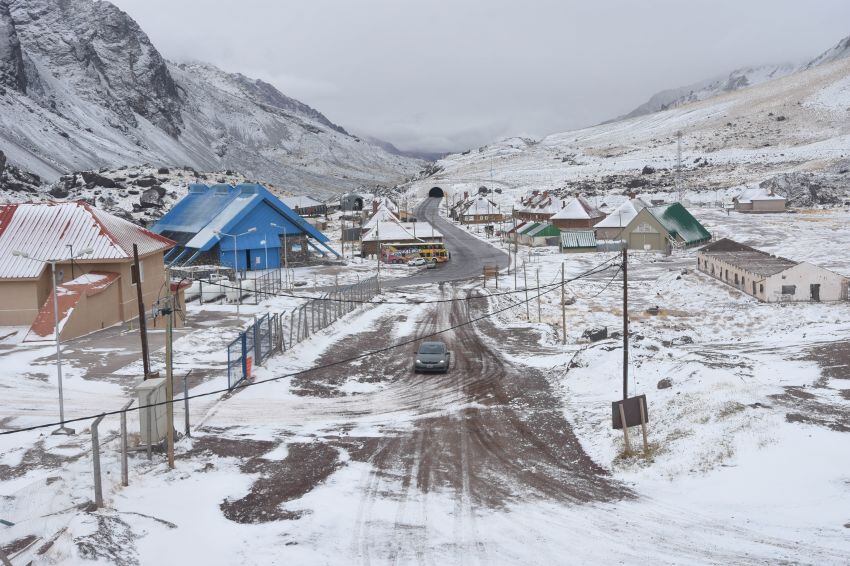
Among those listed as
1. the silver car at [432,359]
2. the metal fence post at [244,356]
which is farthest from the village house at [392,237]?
the metal fence post at [244,356]

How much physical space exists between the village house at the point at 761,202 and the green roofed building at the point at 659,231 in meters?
31.5

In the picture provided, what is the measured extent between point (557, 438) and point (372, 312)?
2378 centimetres

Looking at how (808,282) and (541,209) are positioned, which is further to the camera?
(541,209)

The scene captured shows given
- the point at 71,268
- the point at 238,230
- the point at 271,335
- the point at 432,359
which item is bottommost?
the point at 432,359

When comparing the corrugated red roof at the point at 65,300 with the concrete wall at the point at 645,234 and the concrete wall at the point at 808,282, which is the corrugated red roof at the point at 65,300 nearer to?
the concrete wall at the point at 808,282

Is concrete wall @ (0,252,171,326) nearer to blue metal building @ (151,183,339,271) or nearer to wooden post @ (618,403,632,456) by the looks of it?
blue metal building @ (151,183,339,271)

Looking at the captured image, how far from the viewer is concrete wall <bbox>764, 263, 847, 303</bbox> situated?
41656mm

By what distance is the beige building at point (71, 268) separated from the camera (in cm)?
3111

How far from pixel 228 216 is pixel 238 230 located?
2.78m

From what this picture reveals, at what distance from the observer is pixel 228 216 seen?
61.4 m

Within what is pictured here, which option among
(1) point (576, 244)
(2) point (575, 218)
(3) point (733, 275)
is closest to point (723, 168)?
(2) point (575, 218)

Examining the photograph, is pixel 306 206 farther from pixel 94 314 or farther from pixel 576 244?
pixel 94 314

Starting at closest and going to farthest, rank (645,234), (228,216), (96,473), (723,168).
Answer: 1. (96,473)
2. (228,216)
3. (645,234)
4. (723,168)

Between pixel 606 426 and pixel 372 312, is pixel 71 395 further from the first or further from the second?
pixel 372 312
